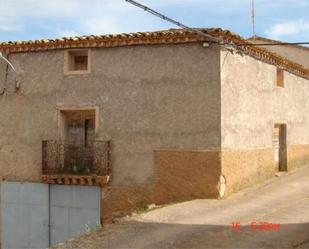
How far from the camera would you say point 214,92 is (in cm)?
1280

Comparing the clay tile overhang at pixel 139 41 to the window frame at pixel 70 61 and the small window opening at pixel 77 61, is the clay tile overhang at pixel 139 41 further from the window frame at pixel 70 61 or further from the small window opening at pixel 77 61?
the small window opening at pixel 77 61

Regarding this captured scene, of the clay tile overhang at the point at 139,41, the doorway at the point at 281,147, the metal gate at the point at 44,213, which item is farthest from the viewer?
the doorway at the point at 281,147

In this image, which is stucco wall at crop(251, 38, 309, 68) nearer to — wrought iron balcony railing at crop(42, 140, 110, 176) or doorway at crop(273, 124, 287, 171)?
doorway at crop(273, 124, 287, 171)

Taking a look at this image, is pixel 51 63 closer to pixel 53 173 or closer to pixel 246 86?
pixel 53 173

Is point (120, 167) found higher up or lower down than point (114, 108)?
lower down

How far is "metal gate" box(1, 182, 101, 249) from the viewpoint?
45.9ft

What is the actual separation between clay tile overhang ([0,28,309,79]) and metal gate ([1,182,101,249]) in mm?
3832

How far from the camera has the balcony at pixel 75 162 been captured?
1373 centimetres

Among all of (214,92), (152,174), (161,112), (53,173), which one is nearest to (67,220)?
(53,173)

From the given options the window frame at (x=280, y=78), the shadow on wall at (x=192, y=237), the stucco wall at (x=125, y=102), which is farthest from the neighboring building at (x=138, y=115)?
the shadow on wall at (x=192, y=237)

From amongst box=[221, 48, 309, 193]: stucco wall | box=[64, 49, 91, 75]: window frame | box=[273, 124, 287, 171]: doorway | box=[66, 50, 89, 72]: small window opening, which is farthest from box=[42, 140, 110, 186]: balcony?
box=[273, 124, 287, 171]: doorway

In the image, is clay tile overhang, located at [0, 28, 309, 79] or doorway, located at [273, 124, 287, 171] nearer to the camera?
clay tile overhang, located at [0, 28, 309, 79]

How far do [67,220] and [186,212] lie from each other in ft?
14.2

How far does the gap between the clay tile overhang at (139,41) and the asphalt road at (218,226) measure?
394 cm
